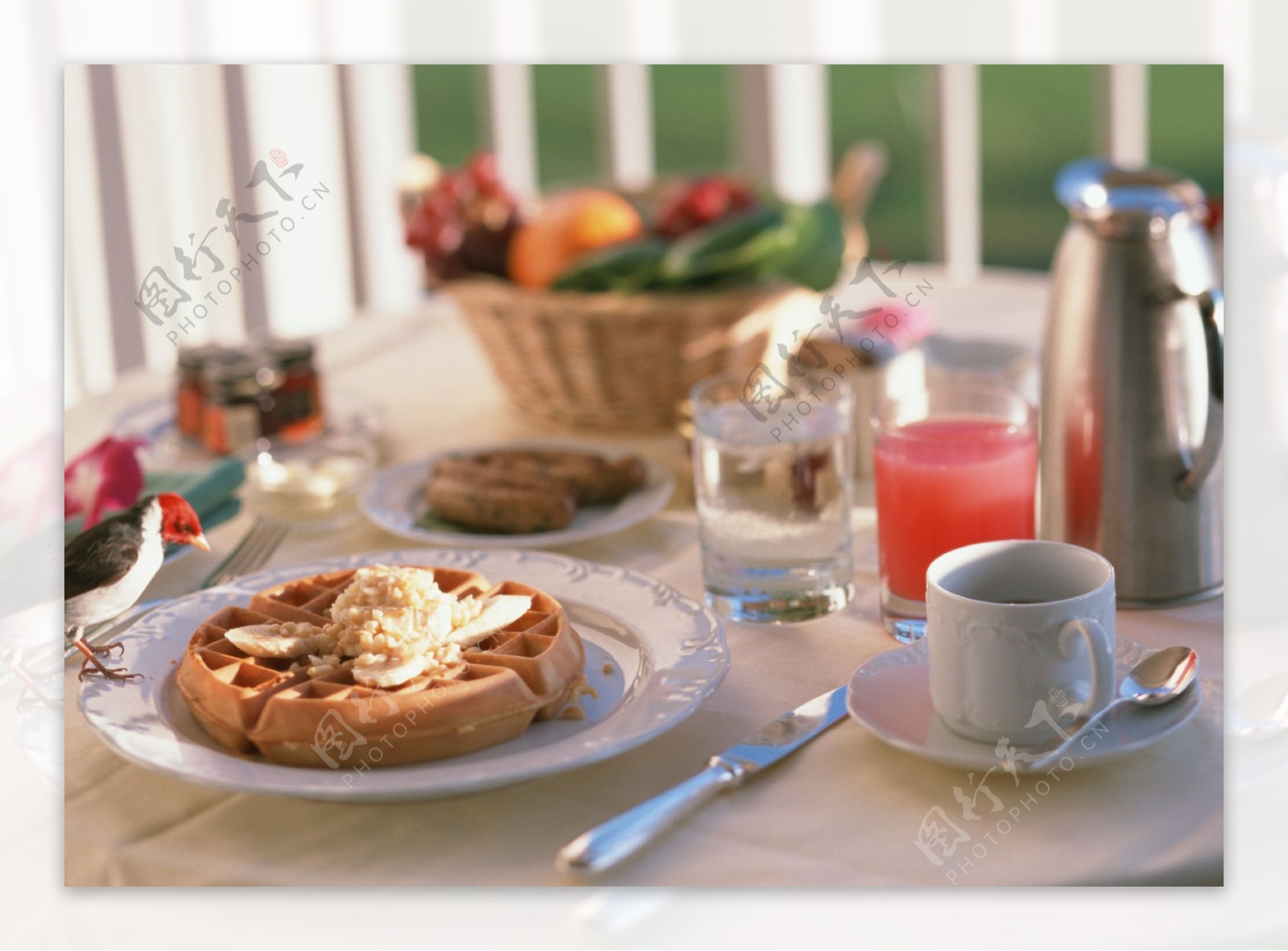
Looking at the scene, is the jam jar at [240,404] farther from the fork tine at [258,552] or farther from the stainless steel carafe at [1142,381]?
the stainless steel carafe at [1142,381]

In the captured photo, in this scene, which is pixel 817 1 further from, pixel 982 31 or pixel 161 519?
pixel 161 519

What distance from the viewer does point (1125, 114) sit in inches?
64.6

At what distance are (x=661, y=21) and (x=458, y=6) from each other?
165 millimetres

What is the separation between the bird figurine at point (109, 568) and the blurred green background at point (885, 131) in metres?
3.46

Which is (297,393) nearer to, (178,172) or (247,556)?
(247,556)

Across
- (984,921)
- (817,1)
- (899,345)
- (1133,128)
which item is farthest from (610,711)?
(1133,128)

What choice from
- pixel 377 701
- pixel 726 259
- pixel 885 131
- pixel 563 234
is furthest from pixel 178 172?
pixel 885 131

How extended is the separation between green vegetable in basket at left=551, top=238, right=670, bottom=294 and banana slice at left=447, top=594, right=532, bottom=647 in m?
0.48

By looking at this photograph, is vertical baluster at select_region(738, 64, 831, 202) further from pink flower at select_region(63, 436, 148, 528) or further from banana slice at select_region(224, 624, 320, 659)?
banana slice at select_region(224, 624, 320, 659)

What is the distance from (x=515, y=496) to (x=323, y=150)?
0.86 m

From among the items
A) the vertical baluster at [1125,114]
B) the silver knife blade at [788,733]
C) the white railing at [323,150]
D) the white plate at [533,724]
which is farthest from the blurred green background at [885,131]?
the silver knife blade at [788,733]

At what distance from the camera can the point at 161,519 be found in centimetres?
85

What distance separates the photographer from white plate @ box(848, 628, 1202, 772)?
0.66 meters

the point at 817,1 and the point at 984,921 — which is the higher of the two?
the point at 817,1
